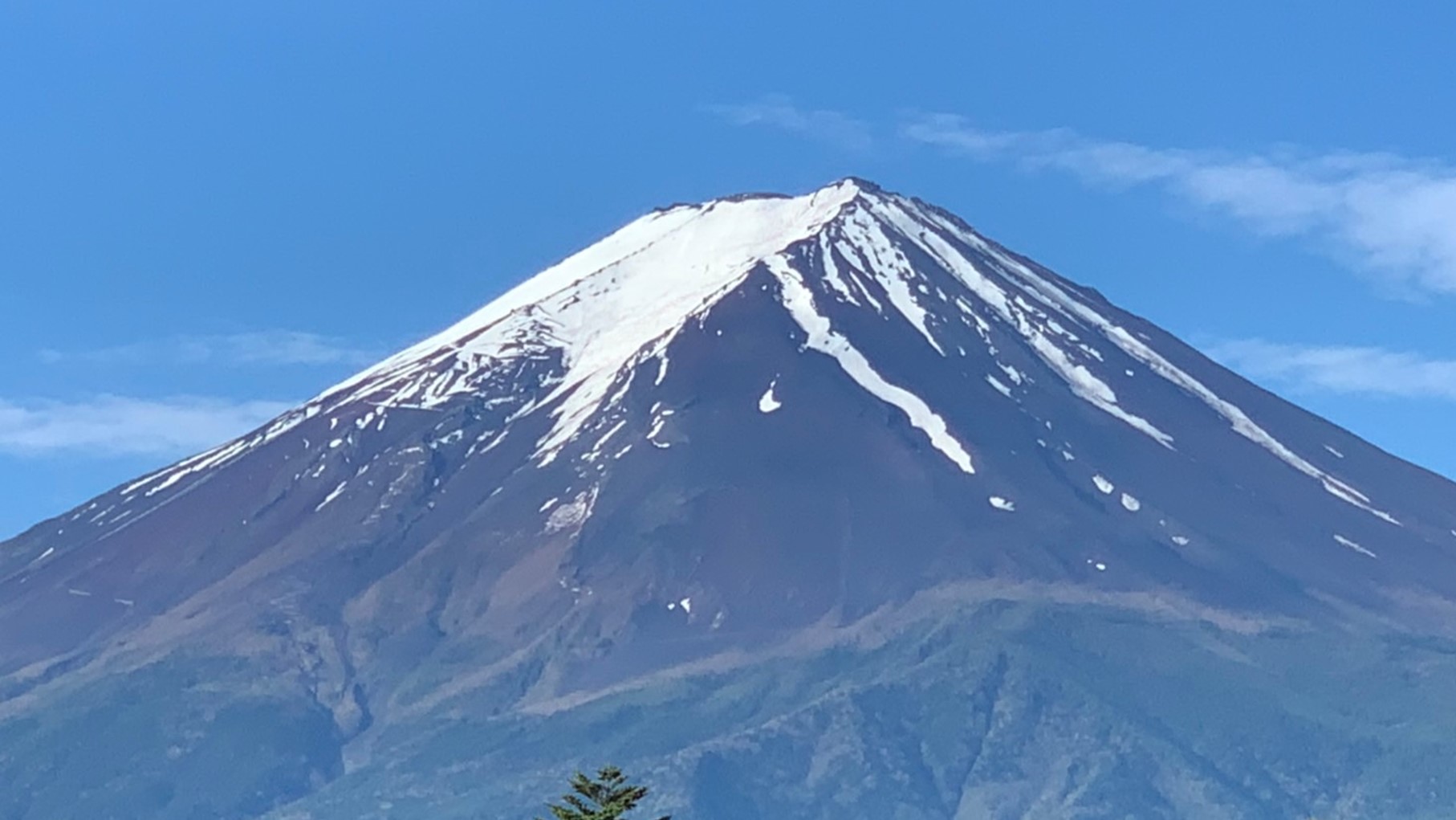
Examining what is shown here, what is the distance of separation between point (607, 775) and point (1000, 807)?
157798mm

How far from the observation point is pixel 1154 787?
7840 inches

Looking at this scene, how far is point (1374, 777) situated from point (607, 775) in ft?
539

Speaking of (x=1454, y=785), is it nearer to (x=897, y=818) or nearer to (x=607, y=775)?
(x=897, y=818)

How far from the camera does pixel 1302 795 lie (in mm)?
199875

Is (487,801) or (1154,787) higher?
(487,801)

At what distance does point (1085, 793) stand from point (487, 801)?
38649 mm

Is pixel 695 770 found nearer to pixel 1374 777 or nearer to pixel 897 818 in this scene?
pixel 897 818

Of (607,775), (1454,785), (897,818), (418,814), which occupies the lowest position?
(607,775)

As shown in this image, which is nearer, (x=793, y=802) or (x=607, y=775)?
(x=607, y=775)

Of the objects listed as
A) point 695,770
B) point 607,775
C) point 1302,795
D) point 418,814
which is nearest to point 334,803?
point 418,814

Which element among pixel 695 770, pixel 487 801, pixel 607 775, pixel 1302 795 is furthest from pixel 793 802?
pixel 607 775

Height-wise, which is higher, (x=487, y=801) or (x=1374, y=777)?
(x=487, y=801)

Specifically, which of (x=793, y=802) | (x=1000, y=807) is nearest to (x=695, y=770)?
(x=793, y=802)

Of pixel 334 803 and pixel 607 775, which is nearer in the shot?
pixel 607 775
